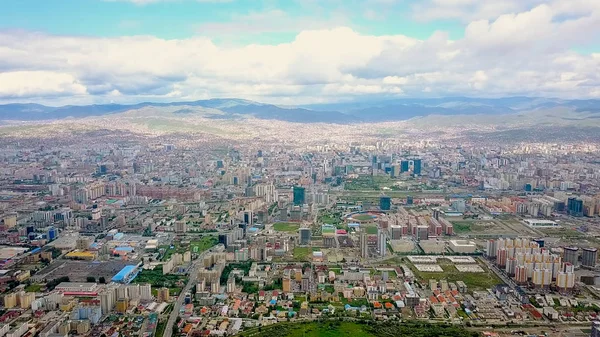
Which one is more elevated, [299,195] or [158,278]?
[299,195]

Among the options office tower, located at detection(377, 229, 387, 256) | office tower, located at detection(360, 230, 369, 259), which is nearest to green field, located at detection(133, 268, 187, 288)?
office tower, located at detection(360, 230, 369, 259)

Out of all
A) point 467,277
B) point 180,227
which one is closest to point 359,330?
point 467,277

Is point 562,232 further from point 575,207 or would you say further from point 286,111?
point 286,111

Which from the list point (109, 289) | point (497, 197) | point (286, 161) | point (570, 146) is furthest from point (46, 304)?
point (570, 146)

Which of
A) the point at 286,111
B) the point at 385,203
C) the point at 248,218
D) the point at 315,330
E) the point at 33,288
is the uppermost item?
the point at 286,111

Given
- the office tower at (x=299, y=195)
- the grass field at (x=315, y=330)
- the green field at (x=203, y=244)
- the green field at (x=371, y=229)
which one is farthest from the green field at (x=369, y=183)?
the grass field at (x=315, y=330)

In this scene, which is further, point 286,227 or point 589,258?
point 286,227
